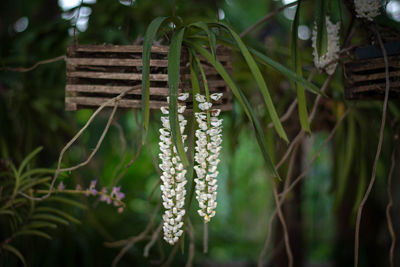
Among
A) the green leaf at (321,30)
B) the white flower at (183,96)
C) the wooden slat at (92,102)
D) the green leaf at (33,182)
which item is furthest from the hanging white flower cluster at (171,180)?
the green leaf at (33,182)

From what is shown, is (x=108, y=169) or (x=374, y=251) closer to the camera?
(x=374, y=251)

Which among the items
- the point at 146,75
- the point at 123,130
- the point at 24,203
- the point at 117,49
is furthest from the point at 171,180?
the point at 123,130

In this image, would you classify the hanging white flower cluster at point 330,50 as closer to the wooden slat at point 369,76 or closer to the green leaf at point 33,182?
the wooden slat at point 369,76

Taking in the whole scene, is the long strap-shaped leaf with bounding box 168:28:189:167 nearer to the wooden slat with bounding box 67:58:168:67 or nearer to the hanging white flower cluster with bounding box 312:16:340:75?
the wooden slat with bounding box 67:58:168:67

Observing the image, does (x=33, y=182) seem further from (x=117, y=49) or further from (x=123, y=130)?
(x=123, y=130)

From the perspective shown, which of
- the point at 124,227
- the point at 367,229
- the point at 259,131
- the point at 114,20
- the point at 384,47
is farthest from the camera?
the point at 367,229

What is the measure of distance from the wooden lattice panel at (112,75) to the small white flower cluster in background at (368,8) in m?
0.32

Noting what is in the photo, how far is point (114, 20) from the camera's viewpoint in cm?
132

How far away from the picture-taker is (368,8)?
2.54ft

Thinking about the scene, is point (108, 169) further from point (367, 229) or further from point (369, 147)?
point (369, 147)

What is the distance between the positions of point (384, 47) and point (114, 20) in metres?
0.89

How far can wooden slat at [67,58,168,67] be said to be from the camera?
0.71 meters

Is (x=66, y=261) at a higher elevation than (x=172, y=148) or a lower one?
lower

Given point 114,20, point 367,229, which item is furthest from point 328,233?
point 114,20
